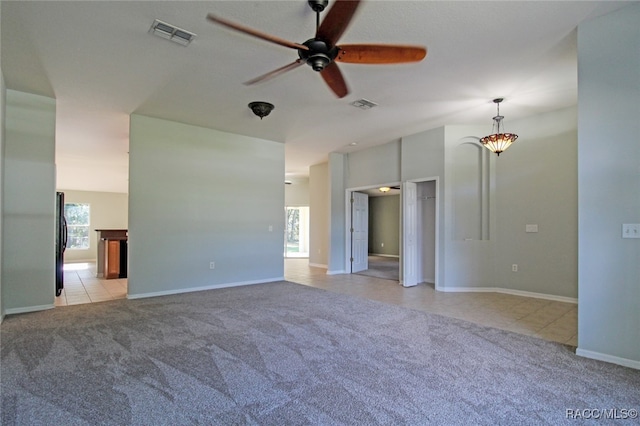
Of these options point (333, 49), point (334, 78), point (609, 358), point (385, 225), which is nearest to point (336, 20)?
point (333, 49)

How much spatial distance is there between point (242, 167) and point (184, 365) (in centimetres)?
420

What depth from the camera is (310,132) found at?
6.00 m

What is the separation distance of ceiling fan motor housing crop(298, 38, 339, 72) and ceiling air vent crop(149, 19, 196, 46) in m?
1.22

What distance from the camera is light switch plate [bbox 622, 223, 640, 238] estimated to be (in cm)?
255

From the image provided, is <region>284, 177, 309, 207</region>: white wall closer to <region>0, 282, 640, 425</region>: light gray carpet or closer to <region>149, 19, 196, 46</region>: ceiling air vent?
<region>0, 282, 640, 425</region>: light gray carpet

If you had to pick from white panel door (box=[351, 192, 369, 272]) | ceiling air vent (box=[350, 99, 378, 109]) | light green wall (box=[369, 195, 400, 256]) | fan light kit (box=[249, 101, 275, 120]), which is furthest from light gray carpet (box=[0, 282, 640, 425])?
light green wall (box=[369, 195, 400, 256])

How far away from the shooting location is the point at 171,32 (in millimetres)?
2871

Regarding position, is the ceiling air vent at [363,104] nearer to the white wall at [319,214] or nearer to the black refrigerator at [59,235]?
the white wall at [319,214]

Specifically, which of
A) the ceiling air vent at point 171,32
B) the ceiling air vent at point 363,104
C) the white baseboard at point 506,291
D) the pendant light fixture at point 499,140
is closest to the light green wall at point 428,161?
the white baseboard at point 506,291

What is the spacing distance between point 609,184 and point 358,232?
5.58 meters

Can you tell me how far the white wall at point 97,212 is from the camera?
38.4 ft

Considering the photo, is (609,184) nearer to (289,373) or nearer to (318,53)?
(318,53)

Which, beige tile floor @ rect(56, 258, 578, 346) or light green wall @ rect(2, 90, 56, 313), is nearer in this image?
beige tile floor @ rect(56, 258, 578, 346)

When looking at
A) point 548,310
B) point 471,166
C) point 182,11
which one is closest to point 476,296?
point 548,310
